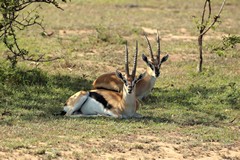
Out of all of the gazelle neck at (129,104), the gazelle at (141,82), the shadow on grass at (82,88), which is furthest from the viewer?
the gazelle at (141,82)

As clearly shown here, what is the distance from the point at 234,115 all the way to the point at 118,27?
26.9 ft

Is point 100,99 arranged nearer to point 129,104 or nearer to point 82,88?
point 129,104

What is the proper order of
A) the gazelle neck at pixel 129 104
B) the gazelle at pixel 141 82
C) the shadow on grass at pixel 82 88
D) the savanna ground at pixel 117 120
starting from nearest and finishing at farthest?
1. the savanna ground at pixel 117 120
2. the shadow on grass at pixel 82 88
3. the gazelle neck at pixel 129 104
4. the gazelle at pixel 141 82

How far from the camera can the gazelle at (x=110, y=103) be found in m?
8.23

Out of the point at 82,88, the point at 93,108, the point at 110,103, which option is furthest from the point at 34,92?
the point at 110,103

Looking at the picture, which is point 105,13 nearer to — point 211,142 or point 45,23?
point 45,23

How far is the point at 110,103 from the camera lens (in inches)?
327

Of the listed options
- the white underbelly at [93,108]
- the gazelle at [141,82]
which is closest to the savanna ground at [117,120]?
the gazelle at [141,82]

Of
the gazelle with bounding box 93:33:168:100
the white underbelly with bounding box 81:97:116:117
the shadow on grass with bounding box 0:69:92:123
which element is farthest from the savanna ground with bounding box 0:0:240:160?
the white underbelly with bounding box 81:97:116:117

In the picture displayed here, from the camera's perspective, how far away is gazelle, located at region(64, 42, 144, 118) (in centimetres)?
823

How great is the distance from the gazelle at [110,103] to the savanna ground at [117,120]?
273 millimetres

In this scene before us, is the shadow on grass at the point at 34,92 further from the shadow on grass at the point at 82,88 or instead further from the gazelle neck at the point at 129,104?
the gazelle neck at the point at 129,104

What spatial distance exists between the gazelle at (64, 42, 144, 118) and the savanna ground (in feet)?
0.90

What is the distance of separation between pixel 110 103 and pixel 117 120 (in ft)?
1.49
